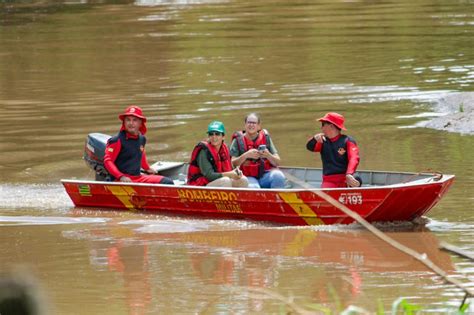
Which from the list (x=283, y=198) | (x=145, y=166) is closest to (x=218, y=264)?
(x=283, y=198)

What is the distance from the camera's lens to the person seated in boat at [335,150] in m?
11.9

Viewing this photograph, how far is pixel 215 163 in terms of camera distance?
12539 mm

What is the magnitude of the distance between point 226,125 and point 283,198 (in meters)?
6.44

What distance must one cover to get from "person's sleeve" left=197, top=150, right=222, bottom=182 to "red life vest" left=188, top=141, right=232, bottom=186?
0.14 feet

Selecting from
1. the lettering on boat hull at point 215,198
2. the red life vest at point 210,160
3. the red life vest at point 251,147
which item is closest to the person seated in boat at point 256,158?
the red life vest at point 251,147

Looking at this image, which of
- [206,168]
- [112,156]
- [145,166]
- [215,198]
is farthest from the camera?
[145,166]

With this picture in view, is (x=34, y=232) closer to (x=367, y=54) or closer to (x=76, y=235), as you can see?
(x=76, y=235)

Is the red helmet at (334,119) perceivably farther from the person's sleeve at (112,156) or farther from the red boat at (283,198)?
the person's sleeve at (112,156)

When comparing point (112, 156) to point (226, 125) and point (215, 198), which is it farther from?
point (226, 125)

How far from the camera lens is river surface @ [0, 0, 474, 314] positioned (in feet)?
30.0

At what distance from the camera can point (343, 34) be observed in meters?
30.7

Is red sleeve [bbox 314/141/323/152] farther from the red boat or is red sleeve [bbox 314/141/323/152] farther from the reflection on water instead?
the reflection on water

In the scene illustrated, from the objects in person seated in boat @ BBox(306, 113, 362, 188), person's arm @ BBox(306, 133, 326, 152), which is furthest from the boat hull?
person's arm @ BBox(306, 133, 326, 152)

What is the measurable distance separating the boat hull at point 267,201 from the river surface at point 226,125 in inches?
6.9
